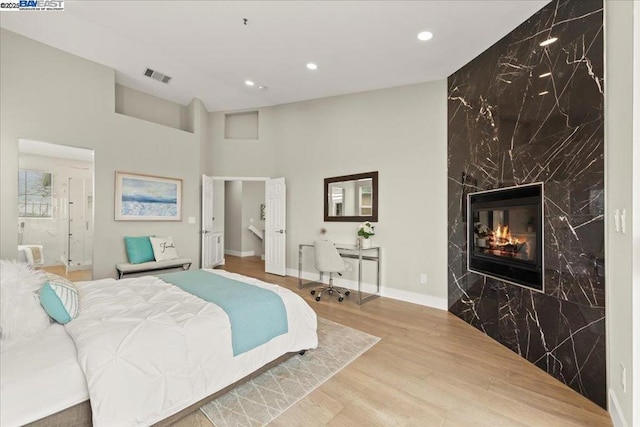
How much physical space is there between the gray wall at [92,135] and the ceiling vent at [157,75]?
0.50m

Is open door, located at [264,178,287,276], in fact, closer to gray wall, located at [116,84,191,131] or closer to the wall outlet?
gray wall, located at [116,84,191,131]

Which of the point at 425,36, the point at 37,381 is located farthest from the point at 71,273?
the point at 425,36

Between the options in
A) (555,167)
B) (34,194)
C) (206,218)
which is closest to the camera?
(555,167)

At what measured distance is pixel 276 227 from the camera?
5.60 meters

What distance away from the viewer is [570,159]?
2.05 metres

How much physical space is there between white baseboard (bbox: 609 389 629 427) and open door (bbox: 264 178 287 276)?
4532mm

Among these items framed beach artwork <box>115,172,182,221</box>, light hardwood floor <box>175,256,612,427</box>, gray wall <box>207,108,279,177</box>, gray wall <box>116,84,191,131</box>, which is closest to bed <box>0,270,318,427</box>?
light hardwood floor <box>175,256,612,427</box>

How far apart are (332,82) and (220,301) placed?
3552 millimetres

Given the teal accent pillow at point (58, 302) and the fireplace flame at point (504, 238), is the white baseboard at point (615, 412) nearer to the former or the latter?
the fireplace flame at point (504, 238)

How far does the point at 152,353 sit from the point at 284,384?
0.95 meters

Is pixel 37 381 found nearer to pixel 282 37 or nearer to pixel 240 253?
pixel 282 37

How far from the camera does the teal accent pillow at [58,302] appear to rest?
1.71 metres

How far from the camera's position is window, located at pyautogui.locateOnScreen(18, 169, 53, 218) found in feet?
10.9

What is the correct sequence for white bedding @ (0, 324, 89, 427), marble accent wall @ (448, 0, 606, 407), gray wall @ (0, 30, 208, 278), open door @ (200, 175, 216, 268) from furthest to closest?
open door @ (200, 175, 216, 268) → gray wall @ (0, 30, 208, 278) → marble accent wall @ (448, 0, 606, 407) → white bedding @ (0, 324, 89, 427)
